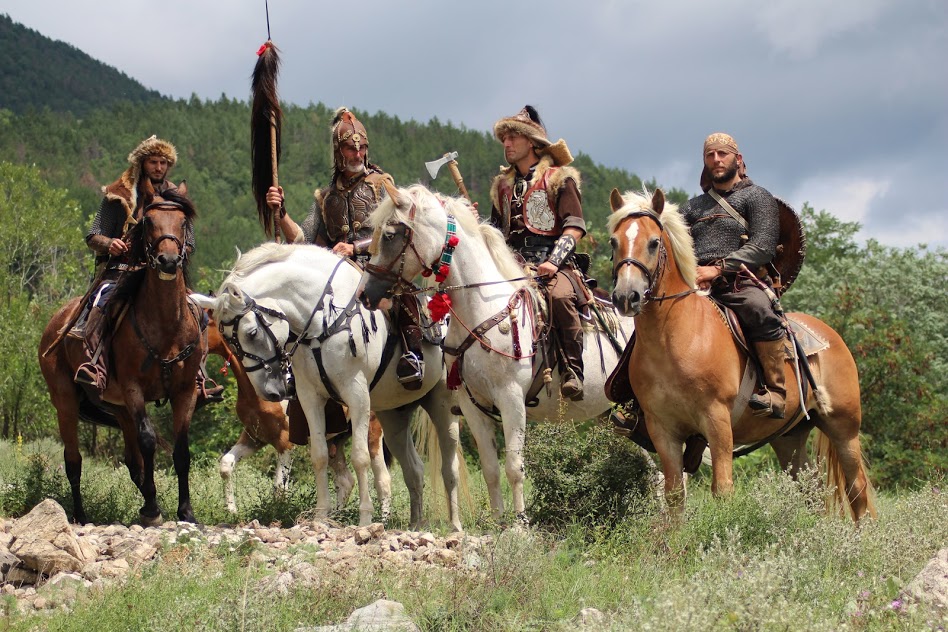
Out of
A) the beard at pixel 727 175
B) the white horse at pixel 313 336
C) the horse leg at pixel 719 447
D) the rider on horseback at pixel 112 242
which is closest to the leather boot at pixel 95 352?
the rider on horseback at pixel 112 242

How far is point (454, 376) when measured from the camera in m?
8.91

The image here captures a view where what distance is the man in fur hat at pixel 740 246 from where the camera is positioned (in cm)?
870

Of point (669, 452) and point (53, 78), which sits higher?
point (53, 78)

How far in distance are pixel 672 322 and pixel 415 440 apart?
401cm

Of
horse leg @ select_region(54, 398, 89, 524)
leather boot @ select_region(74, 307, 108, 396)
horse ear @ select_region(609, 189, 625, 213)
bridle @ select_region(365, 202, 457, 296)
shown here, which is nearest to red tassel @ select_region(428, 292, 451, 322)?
bridle @ select_region(365, 202, 457, 296)

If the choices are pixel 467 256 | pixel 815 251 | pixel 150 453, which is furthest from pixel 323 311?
pixel 815 251

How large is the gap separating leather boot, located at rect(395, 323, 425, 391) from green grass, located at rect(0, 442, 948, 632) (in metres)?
2.00

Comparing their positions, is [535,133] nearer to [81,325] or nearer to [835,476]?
[835,476]

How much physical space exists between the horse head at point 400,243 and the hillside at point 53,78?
6269 inches

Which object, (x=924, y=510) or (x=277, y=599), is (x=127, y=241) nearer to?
(x=277, y=599)

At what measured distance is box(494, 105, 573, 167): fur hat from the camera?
9773mm

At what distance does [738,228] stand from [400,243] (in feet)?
9.28

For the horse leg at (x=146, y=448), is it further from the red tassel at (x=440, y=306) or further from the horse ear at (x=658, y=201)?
the horse ear at (x=658, y=201)

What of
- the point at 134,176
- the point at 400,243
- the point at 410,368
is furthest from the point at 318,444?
the point at 134,176
